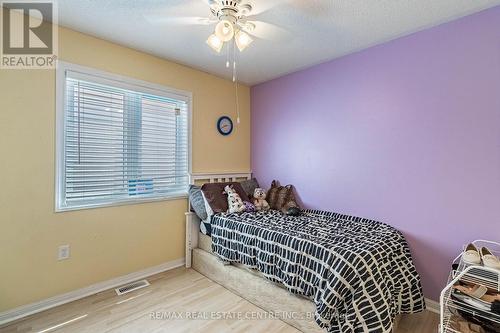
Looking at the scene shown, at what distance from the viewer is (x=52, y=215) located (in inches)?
79.8

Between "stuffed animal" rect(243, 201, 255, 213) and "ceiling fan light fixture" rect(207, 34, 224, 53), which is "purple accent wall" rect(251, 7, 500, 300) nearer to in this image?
"stuffed animal" rect(243, 201, 255, 213)

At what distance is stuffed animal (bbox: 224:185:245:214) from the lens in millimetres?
2756

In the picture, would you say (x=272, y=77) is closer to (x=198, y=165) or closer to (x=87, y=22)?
(x=198, y=165)

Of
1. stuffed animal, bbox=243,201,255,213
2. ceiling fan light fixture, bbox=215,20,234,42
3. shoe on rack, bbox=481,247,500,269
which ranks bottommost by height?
shoe on rack, bbox=481,247,500,269

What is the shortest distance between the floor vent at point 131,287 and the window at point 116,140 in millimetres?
837

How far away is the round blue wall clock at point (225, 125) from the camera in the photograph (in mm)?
3250

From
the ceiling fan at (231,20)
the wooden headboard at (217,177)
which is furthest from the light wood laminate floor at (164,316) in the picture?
the ceiling fan at (231,20)

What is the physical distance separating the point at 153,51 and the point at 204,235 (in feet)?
6.95

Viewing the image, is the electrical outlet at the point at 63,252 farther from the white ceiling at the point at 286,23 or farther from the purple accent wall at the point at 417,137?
the purple accent wall at the point at 417,137

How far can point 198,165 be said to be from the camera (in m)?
3.03

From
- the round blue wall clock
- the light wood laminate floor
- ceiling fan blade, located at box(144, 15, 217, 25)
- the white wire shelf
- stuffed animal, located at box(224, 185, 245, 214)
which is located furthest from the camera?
the round blue wall clock

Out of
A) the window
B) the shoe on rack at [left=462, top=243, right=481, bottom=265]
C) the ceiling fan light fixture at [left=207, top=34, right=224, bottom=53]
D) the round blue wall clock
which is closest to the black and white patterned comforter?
the shoe on rack at [left=462, top=243, right=481, bottom=265]

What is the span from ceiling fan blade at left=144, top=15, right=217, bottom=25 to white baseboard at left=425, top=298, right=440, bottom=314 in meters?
3.00

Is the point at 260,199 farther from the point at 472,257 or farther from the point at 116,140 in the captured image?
the point at 472,257
